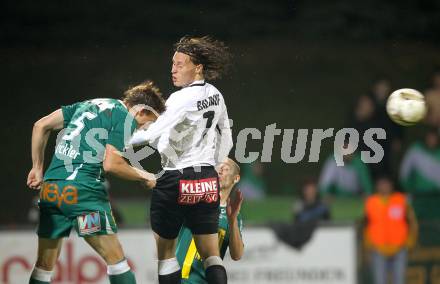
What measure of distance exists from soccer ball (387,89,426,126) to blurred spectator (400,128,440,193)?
2.54 meters

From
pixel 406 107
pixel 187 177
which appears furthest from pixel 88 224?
pixel 406 107

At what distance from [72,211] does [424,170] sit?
194 inches

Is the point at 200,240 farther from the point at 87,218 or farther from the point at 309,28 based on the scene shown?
the point at 309,28

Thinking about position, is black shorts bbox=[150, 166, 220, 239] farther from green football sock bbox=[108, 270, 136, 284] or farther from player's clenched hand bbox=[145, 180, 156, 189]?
green football sock bbox=[108, 270, 136, 284]

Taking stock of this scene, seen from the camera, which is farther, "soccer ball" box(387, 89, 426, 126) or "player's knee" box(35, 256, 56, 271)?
"soccer ball" box(387, 89, 426, 126)

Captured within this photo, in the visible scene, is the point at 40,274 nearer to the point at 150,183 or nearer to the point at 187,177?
the point at 150,183

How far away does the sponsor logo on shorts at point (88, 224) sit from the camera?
5.25 meters

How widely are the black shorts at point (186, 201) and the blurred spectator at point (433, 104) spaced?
16.0ft

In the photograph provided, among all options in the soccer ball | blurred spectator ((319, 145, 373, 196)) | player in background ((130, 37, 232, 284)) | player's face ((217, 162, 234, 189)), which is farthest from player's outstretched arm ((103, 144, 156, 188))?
blurred spectator ((319, 145, 373, 196))

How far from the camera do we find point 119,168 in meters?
5.15

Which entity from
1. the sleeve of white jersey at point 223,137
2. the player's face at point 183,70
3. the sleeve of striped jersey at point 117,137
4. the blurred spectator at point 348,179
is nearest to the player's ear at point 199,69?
the player's face at point 183,70

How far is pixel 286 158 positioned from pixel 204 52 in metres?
5.46

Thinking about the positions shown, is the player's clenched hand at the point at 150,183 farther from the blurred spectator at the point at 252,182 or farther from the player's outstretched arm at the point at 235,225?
the blurred spectator at the point at 252,182

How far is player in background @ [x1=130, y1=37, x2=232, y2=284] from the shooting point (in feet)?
17.0
